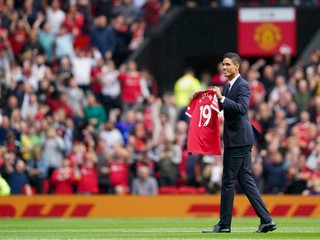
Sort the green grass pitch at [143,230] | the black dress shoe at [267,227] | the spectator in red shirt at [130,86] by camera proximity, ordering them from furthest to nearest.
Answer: the spectator in red shirt at [130,86], the black dress shoe at [267,227], the green grass pitch at [143,230]

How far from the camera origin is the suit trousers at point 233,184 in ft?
55.8

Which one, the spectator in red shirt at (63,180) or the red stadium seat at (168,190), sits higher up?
the spectator in red shirt at (63,180)

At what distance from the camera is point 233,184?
17.0 meters

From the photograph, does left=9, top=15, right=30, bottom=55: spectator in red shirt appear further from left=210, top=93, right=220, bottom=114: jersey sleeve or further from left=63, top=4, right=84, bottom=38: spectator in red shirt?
left=210, top=93, right=220, bottom=114: jersey sleeve

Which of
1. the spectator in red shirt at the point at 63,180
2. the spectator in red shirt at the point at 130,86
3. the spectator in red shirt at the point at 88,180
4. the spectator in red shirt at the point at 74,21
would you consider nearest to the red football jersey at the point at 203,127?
the spectator in red shirt at the point at 88,180

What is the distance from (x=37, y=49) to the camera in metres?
29.9

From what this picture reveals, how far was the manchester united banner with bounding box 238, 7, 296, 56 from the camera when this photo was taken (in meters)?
31.5

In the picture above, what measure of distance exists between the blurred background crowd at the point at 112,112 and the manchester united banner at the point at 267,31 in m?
0.57

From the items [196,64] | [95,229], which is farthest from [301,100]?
[95,229]

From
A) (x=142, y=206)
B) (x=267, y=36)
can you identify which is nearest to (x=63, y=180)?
(x=142, y=206)

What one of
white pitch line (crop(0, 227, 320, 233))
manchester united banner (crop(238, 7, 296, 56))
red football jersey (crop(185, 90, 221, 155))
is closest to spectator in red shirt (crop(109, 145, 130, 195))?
manchester united banner (crop(238, 7, 296, 56))

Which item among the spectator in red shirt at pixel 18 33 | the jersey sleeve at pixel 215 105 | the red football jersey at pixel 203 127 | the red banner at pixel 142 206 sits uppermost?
the spectator in red shirt at pixel 18 33

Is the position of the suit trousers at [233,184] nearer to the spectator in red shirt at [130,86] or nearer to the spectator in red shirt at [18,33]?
the spectator in red shirt at [130,86]

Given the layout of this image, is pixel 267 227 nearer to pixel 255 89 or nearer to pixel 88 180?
pixel 88 180
